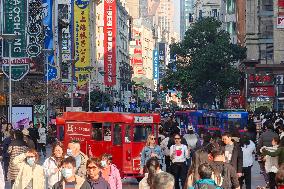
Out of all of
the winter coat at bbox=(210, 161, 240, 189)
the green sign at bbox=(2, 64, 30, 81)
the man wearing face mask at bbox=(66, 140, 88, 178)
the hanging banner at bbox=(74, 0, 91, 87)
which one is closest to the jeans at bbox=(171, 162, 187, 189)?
the man wearing face mask at bbox=(66, 140, 88, 178)

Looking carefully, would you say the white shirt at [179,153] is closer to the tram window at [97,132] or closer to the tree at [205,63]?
the tram window at [97,132]

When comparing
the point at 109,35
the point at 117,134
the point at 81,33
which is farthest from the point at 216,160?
the point at 109,35

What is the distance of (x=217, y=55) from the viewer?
289 feet

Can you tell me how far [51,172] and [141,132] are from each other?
44.0 ft

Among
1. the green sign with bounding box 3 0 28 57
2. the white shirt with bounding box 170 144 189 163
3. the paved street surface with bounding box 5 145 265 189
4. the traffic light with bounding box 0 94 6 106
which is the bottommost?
the paved street surface with bounding box 5 145 265 189

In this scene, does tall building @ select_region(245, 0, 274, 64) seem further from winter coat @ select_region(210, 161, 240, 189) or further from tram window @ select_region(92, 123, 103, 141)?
winter coat @ select_region(210, 161, 240, 189)

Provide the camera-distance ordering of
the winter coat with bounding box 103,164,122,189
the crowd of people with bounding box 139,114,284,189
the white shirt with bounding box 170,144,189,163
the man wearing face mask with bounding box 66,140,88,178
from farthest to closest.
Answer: the white shirt with bounding box 170,144,189,163 → the man wearing face mask with bounding box 66,140,88,178 → the winter coat with bounding box 103,164,122,189 → the crowd of people with bounding box 139,114,284,189

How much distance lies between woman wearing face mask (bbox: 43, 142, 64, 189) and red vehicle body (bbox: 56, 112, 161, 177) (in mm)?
11974

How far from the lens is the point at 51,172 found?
16.9m

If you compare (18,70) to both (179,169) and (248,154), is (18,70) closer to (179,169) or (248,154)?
(179,169)

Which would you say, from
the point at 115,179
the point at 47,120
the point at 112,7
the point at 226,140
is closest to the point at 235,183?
the point at 115,179

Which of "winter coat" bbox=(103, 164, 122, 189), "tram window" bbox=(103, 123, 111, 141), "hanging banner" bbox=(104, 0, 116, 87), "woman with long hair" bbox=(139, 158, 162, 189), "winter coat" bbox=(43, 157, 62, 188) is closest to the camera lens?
"woman with long hair" bbox=(139, 158, 162, 189)

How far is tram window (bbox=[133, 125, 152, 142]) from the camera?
30.0 m

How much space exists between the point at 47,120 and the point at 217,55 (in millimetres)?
29667
